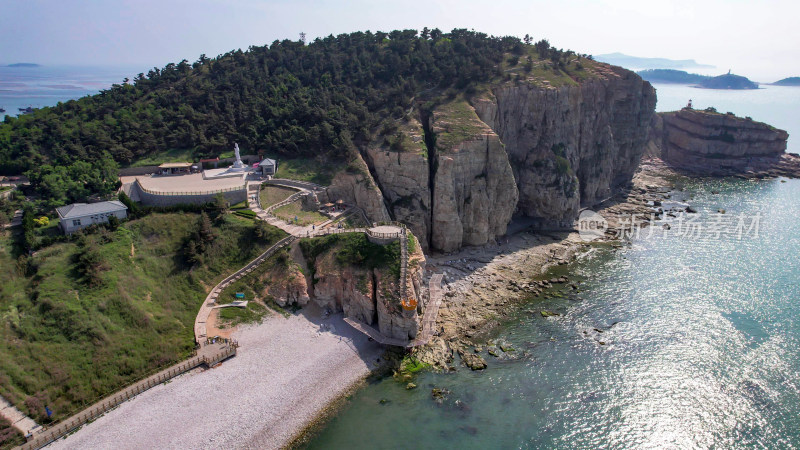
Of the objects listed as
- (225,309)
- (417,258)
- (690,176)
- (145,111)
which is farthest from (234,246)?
(690,176)

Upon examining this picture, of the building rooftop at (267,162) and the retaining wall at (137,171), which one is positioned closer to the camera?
the retaining wall at (137,171)

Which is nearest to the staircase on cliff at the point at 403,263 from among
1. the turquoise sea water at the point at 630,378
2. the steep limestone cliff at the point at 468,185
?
the turquoise sea water at the point at 630,378

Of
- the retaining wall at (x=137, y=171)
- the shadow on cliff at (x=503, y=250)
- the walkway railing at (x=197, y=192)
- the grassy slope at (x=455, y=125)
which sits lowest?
the shadow on cliff at (x=503, y=250)

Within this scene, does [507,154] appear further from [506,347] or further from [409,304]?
[409,304]

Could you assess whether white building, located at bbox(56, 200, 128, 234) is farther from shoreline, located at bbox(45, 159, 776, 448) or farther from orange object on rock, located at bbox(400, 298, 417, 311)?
orange object on rock, located at bbox(400, 298, 417, 311)

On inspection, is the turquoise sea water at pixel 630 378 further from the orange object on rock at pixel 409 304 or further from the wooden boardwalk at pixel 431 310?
the orange object on rock at pixel 409 304

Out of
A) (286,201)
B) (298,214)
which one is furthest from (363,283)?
(286,201)

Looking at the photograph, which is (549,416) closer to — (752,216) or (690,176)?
(752,216)
